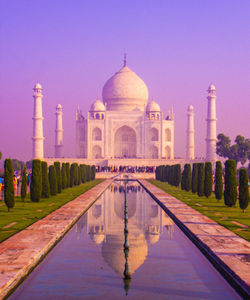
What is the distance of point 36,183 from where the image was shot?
15.0m

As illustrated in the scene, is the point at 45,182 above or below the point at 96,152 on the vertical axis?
below

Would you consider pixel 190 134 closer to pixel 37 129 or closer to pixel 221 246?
pixel 37 129

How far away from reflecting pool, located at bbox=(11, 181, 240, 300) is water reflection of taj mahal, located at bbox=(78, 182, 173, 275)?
0.01m

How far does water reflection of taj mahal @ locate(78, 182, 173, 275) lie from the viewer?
668 centimetres

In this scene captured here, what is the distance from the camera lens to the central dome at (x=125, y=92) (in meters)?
52.0

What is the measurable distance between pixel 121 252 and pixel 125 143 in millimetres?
46198

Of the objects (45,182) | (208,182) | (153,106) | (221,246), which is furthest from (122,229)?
(153,106)

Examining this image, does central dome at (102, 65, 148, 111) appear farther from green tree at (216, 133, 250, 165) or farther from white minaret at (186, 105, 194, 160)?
green tree at (216, 133, 250, 165)

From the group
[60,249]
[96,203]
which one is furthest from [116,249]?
[96,203]

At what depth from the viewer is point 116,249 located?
7.26 metres

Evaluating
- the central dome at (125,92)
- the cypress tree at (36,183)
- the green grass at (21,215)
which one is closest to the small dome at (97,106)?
the central dome at (125,92)

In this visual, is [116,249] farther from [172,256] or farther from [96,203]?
[96,203]

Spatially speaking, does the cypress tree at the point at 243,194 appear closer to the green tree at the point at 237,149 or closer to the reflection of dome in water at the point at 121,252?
the reflection of dome in water at the point at 121,252

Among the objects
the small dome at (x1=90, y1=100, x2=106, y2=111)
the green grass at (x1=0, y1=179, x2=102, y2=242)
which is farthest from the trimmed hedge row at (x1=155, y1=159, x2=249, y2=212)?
the small dome at (x1=90, y1=100, x2=106, y2=111)
